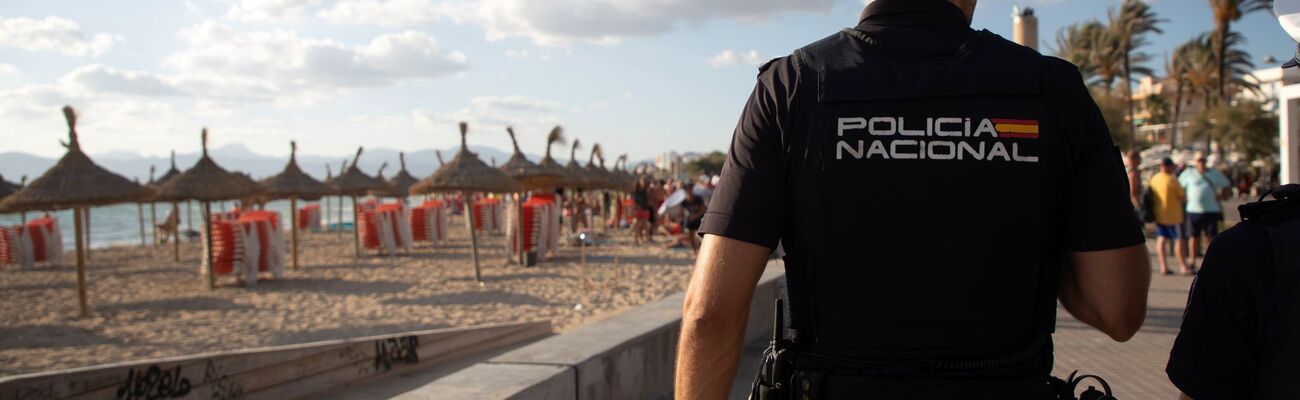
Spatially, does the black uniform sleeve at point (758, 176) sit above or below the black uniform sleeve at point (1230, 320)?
above

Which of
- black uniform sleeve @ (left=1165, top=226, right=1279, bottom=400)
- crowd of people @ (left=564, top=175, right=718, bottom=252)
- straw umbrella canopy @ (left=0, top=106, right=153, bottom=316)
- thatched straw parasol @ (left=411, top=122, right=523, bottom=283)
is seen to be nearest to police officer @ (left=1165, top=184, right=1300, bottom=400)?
black uniform sleeve @ (left=1165, top=226, right=1279, bottom=400)

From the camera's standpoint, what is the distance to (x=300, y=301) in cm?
1285

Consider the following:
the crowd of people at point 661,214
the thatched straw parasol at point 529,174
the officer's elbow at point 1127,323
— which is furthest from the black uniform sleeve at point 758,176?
the thatched straw parasol at point 529,174

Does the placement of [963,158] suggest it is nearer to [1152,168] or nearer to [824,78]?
[824,78]

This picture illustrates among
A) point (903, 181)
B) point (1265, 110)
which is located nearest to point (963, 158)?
point (903, 181)

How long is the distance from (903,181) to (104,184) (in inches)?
587

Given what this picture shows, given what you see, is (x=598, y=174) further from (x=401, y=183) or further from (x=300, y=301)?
(x=300, y=301)

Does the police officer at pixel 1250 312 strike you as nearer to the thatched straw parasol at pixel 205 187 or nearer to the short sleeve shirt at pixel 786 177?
the short sleeve shirt at pixel 786 177

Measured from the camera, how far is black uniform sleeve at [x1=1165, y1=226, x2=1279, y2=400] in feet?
4.62

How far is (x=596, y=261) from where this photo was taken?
58.2 ft

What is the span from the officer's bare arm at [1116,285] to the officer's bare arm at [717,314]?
608 mm

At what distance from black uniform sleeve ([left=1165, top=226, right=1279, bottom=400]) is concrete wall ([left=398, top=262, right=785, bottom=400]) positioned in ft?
4.63

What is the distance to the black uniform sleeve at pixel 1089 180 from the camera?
1621 mm

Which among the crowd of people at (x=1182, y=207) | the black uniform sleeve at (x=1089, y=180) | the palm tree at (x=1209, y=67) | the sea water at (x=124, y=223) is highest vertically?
the palm tree at (x=1209, y=67)
